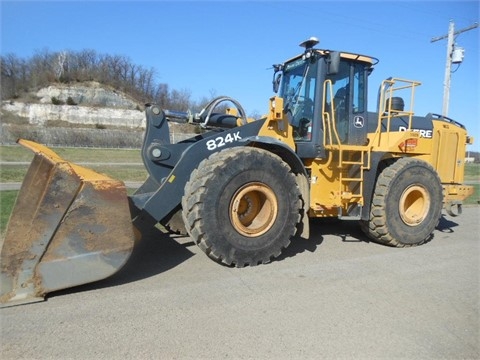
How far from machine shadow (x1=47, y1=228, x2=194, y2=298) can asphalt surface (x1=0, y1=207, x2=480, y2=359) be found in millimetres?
21

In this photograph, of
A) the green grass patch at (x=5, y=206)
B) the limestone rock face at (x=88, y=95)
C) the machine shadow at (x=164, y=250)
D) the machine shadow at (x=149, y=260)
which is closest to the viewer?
the machine shadow at (x=149, y=260)

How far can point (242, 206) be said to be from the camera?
4836mm

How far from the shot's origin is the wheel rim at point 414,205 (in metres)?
5.80

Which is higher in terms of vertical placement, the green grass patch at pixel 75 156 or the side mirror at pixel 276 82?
the side mirror at pixel 276 82

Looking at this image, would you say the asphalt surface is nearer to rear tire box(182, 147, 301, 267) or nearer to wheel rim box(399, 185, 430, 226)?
rear tire box(182, 147, 301, 267)

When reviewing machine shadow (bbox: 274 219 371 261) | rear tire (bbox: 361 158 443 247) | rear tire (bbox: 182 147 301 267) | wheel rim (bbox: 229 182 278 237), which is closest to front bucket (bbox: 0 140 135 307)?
rear tire (bbox: 182 147 301 267)

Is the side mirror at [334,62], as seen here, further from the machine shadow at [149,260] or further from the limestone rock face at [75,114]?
the limestone rock face at [75,114]

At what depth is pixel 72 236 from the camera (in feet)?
11.5

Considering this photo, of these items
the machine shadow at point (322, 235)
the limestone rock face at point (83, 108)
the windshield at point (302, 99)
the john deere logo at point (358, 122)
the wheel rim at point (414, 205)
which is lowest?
the machine shadow at point (322, 235)

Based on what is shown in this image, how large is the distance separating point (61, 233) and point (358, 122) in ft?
14.6

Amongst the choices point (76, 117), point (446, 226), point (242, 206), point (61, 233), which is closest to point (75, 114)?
point (76, 117)

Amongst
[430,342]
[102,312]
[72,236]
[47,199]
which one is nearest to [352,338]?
[430,342]

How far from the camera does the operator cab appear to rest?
17.6 ft

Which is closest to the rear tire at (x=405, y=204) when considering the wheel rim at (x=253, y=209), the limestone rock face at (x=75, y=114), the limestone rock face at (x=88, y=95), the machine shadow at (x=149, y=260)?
the wheel rim at (x=253, y=209)
